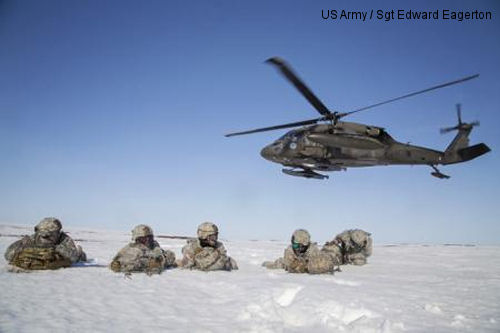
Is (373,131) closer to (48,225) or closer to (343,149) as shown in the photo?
(343,149)

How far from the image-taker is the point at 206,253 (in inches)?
365

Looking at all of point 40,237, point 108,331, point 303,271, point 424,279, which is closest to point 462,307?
point 424,279

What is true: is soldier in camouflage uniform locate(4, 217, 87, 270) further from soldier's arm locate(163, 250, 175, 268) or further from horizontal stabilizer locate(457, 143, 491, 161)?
horizontal stabilizer locate(457, 143, 491, 161)

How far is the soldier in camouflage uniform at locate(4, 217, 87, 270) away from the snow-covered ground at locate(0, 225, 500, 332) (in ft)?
1.25

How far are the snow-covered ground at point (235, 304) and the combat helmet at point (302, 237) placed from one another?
1.37m

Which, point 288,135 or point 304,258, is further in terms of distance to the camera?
point 288,135

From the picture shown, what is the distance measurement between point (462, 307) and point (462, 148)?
789 cm

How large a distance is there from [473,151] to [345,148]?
416cm

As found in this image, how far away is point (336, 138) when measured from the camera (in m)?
11.0

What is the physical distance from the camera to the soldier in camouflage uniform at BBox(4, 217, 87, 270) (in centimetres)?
792

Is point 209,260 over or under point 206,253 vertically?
under

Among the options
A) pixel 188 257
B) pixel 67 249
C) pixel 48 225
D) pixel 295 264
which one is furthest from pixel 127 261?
pixel 295 264

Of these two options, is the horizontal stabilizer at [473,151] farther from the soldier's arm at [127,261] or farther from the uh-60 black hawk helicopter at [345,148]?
the soldier's arm at [127,261]

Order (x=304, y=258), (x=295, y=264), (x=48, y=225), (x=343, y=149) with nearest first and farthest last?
(x=48, y=225), (x=295, y=264), (x=304, y=258), (x=343, y=149)
